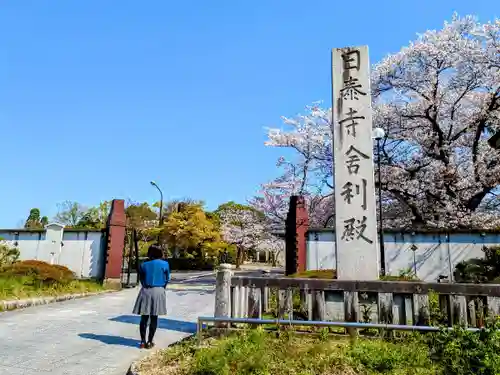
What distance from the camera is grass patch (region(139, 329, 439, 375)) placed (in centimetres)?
394

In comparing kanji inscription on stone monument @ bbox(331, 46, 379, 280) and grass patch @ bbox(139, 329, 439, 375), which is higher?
kanji inscription on stone monument @ bbox(331, 46, 379, 280)

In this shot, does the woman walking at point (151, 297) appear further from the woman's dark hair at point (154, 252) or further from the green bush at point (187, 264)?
the green bush at point (187, 264)

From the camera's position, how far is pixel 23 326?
302 inches

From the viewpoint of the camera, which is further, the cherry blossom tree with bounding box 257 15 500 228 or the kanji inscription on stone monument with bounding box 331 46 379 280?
the cherry blossom tree with bounding box 257 15 500 228

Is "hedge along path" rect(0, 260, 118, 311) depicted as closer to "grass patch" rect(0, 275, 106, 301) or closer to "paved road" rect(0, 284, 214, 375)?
"grass patch" rect(0, 275, 106, 301)

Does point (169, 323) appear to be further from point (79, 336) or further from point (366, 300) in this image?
point (366, 300)

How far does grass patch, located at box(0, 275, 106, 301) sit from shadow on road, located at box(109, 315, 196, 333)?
3551mm

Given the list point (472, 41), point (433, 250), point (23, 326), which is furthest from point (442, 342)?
point (472, 41)

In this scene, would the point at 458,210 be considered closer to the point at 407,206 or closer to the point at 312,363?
the point at 407,206

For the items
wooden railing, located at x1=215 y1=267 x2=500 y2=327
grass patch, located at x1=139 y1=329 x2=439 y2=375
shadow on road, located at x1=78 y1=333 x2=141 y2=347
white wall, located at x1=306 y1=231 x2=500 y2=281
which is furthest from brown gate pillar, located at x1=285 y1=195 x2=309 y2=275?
grass patch, located at x1=139 y1=329 x2=439 y2=375

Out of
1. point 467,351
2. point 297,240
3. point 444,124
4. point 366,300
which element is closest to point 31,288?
point 297,240

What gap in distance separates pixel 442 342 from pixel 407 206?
1601 cm

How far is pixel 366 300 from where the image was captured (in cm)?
547

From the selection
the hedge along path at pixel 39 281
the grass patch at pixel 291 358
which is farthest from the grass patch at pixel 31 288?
the grass patch at pixel 291 358
